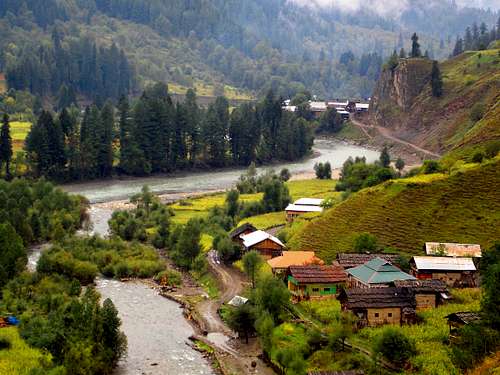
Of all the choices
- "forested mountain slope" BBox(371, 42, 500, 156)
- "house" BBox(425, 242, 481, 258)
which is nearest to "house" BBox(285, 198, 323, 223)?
"house" BBox(425, 242, 481, 258)

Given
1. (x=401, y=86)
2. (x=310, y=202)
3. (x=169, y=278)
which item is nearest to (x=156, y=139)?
(x=310, y=202)

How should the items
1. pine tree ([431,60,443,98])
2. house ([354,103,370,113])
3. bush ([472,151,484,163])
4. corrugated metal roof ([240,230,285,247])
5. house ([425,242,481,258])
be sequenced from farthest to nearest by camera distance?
house ([354,103,370,113]) → pine tree ([431,60,443,98]) → bush ([472,151,484,163]) → corrugated metal roof ([240,230,285,247]) → house ([425,242,481,258])

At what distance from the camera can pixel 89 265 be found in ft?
178

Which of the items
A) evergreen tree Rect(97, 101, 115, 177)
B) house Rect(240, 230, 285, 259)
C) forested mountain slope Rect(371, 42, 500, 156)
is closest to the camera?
house Rect(240, 230, 285, 259)

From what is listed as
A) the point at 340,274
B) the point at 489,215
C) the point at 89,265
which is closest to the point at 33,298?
the point at 89,265

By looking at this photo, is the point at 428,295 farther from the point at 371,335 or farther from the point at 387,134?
the point at 387,134

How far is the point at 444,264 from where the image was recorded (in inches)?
1797

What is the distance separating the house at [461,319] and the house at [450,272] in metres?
9.42

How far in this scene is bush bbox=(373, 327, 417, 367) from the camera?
33.2 metres

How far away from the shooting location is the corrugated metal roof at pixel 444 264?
149ft

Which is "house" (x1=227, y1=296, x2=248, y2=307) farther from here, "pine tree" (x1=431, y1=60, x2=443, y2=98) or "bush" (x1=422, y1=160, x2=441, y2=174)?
"pine tree" (x1=431, y1=60, x2=443, y2=98)

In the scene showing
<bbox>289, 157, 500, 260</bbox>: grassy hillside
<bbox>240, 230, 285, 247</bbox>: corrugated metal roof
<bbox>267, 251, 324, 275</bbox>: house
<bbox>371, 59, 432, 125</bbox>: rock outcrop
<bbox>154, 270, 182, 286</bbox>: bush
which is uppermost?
<bbox>371, 59, 432, 125</bbox>: rock outcrop

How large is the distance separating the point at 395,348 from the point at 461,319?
3.99 m

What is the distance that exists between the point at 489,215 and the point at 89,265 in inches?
1196
